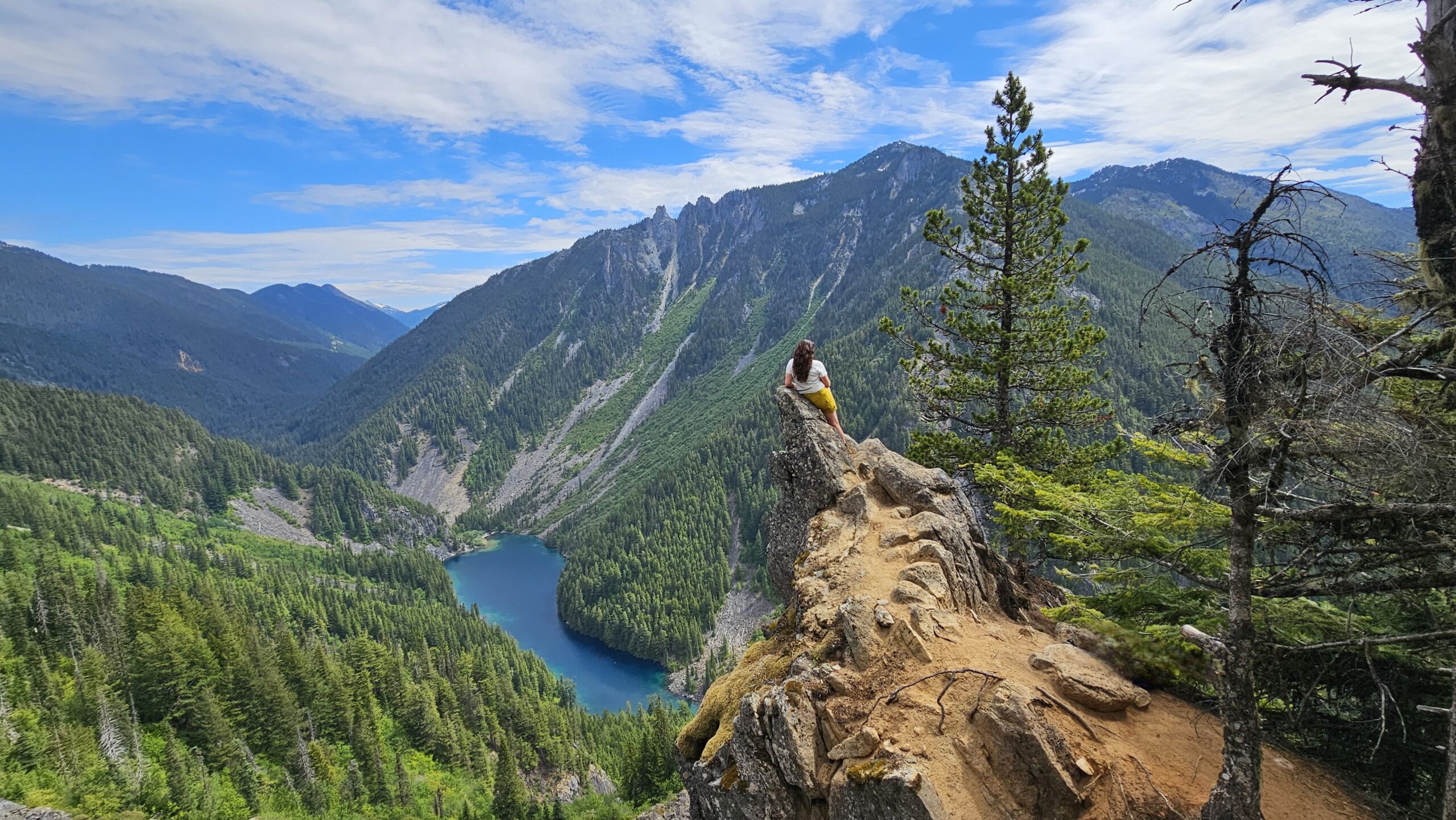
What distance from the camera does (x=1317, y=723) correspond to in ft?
30.1

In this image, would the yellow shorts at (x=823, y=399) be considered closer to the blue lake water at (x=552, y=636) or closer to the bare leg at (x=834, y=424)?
the bare leg at (x=834, y=424)

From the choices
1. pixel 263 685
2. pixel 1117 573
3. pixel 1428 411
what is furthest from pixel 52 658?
pixel 1428 411

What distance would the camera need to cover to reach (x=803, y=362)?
17438 mm

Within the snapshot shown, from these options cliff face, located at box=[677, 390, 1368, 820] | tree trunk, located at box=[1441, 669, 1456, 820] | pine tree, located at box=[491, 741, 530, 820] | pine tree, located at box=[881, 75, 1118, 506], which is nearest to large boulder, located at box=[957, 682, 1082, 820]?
cliff face, located at box=[677, 390, 1368, 820]

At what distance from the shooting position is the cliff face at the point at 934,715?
8.08 meters

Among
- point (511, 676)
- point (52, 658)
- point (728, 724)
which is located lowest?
point (511, 676)

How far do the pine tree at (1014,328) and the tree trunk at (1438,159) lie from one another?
10295 millimetres

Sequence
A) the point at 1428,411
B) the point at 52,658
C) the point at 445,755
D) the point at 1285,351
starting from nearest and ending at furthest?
1. the point at 1285,351
2. the point at 1428,411
3. the point at 52,658
4. the point at 445,755

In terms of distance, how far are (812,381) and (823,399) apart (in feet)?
1.98

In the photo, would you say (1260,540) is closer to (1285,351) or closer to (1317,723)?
(1317,723)

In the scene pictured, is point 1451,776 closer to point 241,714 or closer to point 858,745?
point 858,745

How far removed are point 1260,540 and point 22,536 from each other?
157m

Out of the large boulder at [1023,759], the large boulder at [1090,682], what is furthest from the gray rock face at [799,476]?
the large boulder at [1023,759]

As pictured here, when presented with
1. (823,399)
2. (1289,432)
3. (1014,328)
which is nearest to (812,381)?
(823,399)
